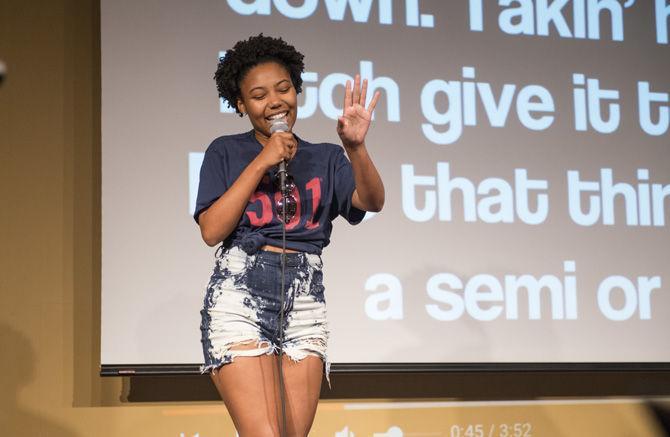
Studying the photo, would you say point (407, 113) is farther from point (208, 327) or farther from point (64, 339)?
point (208, 327)

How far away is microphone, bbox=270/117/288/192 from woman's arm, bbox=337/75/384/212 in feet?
0.45

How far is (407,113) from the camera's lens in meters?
4.05

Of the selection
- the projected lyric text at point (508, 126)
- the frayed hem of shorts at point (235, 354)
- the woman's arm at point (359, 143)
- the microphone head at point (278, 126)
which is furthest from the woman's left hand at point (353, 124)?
the projected lyric text at point (508, 126)

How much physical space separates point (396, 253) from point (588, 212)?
3.19ft

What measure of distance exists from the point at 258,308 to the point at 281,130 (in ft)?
1.46

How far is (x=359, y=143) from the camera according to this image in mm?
2219

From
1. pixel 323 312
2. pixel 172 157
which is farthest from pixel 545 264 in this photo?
pixel 323 312

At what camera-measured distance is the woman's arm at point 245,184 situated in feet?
6.92

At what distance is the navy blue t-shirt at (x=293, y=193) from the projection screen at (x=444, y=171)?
1524 mm

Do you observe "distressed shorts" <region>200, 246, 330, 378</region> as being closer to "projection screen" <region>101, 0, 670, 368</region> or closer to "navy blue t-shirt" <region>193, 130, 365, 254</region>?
"navy blue t-shirt" <region>193, 130, 365, 254</region>

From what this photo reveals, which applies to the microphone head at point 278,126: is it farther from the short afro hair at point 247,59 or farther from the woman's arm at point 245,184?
the short afro hair at point 247,59

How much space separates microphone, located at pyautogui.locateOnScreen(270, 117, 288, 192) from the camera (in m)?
2.16

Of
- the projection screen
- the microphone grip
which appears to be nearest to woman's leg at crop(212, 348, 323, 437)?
the microphone grip

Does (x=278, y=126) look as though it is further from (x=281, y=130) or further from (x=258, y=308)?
(x=258, y=308)
